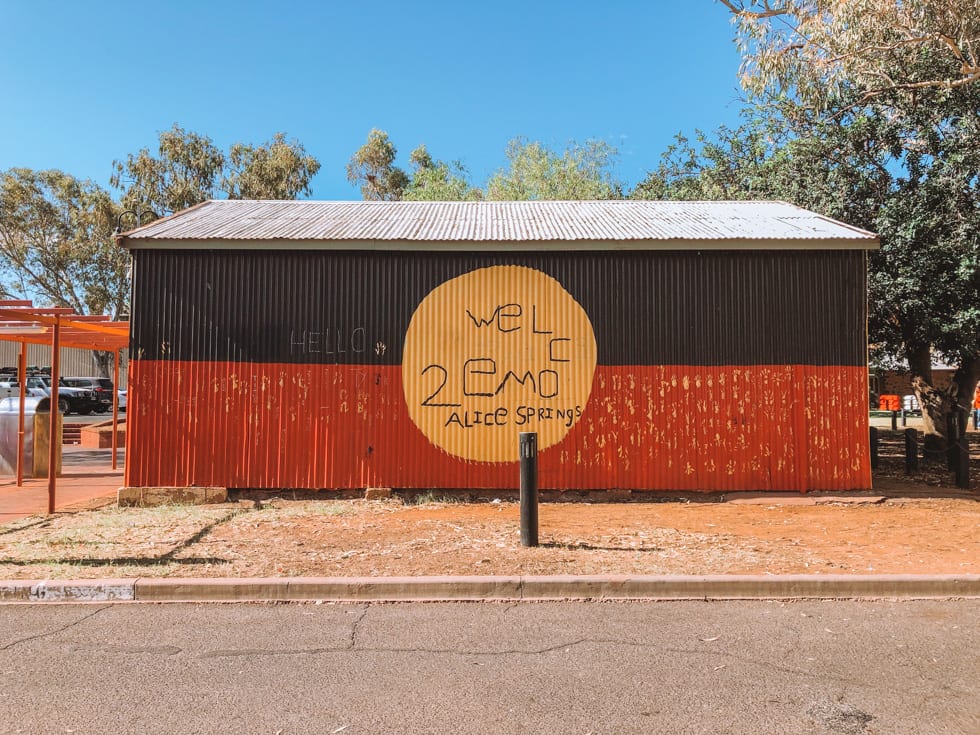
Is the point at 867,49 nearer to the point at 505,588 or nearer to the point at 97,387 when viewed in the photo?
the point at 505,588

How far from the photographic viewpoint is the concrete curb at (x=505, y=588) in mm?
5566

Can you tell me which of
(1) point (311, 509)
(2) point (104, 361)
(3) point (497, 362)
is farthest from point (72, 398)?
(3) point (497, 362)

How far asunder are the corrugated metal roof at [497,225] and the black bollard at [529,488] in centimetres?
384

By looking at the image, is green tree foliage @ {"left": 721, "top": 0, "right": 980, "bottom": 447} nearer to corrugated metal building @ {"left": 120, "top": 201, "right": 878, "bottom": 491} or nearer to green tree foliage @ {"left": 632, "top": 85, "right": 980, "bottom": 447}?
green tree foliage @ {"left": 632, "top": 85, "right": 980, "bottom": 447}

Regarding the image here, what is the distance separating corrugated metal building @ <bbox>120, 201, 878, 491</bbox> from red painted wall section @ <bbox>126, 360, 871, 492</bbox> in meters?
0.03

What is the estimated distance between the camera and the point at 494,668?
416 cm

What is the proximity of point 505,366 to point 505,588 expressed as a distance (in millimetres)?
4609

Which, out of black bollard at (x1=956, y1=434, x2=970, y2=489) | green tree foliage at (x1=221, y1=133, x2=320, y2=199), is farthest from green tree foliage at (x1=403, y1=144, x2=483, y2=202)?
black bollard at (x1=956, y1=434, x2=970, y2=489)

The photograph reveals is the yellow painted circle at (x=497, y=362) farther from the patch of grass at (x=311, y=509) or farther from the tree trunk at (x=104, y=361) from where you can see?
the tree trunk at (x=104, y=361)

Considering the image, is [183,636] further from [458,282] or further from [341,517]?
[458,282]

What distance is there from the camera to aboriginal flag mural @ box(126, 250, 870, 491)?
9758 mm

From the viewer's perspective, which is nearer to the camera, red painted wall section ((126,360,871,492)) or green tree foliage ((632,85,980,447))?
red painted wall section ((126,360,871,492))

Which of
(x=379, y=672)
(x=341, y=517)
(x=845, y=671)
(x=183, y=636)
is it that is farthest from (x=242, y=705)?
(x=341, y=517)

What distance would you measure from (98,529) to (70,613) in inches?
110
